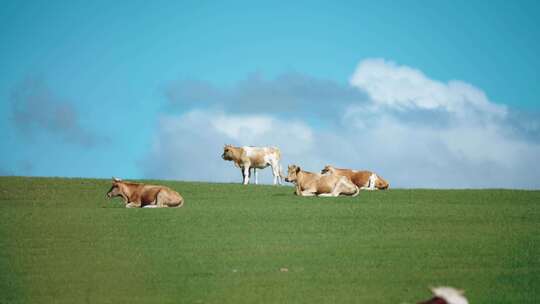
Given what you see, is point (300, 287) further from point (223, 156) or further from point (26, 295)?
point (223, 156)

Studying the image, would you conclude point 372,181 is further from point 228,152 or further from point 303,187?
point 228,152

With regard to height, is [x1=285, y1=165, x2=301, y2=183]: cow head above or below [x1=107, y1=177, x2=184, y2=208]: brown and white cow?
above

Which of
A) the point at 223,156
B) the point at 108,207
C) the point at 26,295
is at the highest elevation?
the point at 223,156

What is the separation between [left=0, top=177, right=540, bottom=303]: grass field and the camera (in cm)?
1449

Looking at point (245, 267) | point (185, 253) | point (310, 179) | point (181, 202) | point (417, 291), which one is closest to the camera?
point (417, 291)

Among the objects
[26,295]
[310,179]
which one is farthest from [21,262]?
[310,179]

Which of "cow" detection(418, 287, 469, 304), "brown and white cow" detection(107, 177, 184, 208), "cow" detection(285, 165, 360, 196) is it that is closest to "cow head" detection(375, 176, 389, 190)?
"cow" detection(285, 165, 360, 196)

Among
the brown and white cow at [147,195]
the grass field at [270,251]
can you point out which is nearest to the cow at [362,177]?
the grass field at [270,251]

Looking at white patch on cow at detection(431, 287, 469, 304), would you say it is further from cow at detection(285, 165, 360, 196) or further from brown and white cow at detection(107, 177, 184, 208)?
cow at detection(285, 165, 360, 196)

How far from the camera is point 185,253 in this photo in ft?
59.7

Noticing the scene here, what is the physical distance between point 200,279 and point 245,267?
1.39 metres

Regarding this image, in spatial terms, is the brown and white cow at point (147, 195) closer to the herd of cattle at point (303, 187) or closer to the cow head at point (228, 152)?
the herd of cattle at point (303, 187)

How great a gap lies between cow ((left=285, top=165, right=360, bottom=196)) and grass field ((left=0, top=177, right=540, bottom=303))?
1.61m

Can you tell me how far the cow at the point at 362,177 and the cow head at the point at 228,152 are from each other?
1108cm
